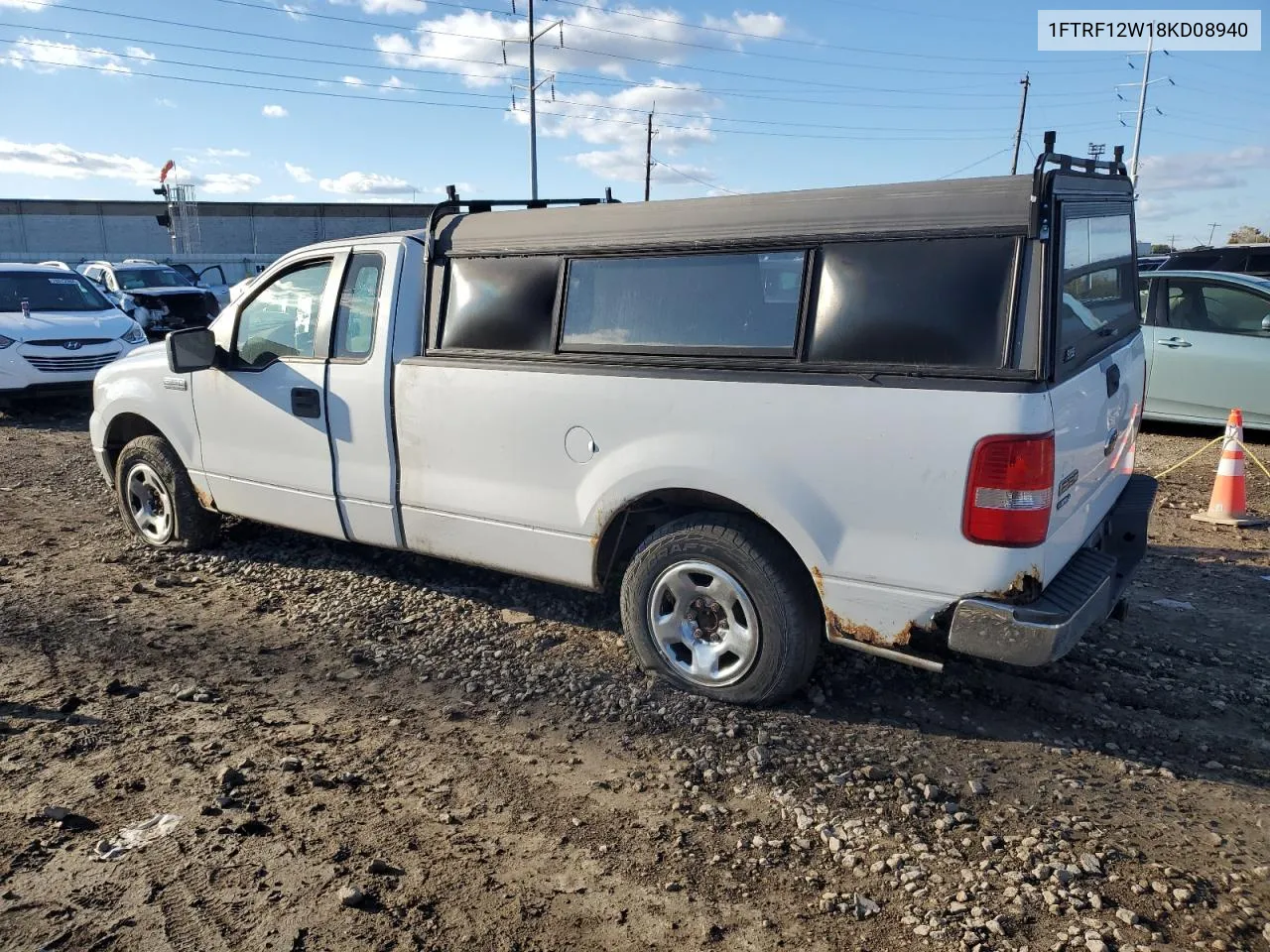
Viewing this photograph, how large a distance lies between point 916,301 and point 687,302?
949 millimetres

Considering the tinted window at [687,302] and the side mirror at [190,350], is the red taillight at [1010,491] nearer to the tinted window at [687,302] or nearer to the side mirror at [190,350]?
the tinted window at [687,302]

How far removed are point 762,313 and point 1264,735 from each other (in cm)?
255

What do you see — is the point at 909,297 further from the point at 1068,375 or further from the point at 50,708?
the point at 50,708

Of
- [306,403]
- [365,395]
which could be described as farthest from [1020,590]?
[306,403]

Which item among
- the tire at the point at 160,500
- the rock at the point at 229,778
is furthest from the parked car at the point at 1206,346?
the rock at the point at 229,778

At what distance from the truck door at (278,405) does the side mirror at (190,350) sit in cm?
12

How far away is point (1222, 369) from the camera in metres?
9.03

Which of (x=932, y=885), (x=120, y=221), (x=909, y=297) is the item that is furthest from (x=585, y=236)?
(x=120, y=221)

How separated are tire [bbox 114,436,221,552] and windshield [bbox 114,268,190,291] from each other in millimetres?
14738

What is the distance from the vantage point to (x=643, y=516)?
407 centimetres

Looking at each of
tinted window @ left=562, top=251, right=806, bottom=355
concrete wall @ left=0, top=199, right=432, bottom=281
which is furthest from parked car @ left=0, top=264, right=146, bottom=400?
concrete wall @ left=0, top=199, right=432, bottom=281

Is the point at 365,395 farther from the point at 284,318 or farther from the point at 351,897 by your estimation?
the point at 351,897

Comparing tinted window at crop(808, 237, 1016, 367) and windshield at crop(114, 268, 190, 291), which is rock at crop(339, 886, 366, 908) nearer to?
tinted window at crop(808, 237, 1016, 367)

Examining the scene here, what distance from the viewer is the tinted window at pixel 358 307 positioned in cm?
468
